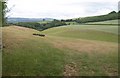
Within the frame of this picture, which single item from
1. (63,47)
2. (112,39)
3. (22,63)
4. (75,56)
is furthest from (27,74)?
(112,39)

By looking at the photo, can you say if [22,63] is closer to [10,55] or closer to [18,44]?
[10,55]

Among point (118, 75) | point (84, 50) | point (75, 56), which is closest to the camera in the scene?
point (118, 75)

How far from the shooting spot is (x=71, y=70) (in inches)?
814

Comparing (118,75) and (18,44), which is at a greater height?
(18,44)

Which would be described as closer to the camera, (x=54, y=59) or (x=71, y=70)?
(x=71, y=70)

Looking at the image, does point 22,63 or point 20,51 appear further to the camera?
point 20,51

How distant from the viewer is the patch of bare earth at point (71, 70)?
19.9 meters

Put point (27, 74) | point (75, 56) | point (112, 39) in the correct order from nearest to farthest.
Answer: point (27, 74) < point (75, 56) < point (112, 39)

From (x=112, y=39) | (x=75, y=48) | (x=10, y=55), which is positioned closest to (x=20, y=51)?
(x=10, y=55)

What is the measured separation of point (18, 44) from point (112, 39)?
797 inches

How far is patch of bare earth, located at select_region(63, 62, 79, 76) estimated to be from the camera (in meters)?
19.9

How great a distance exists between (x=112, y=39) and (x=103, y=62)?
18541 millimetres

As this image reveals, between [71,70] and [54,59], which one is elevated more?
[54,59]

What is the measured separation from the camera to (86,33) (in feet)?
150
